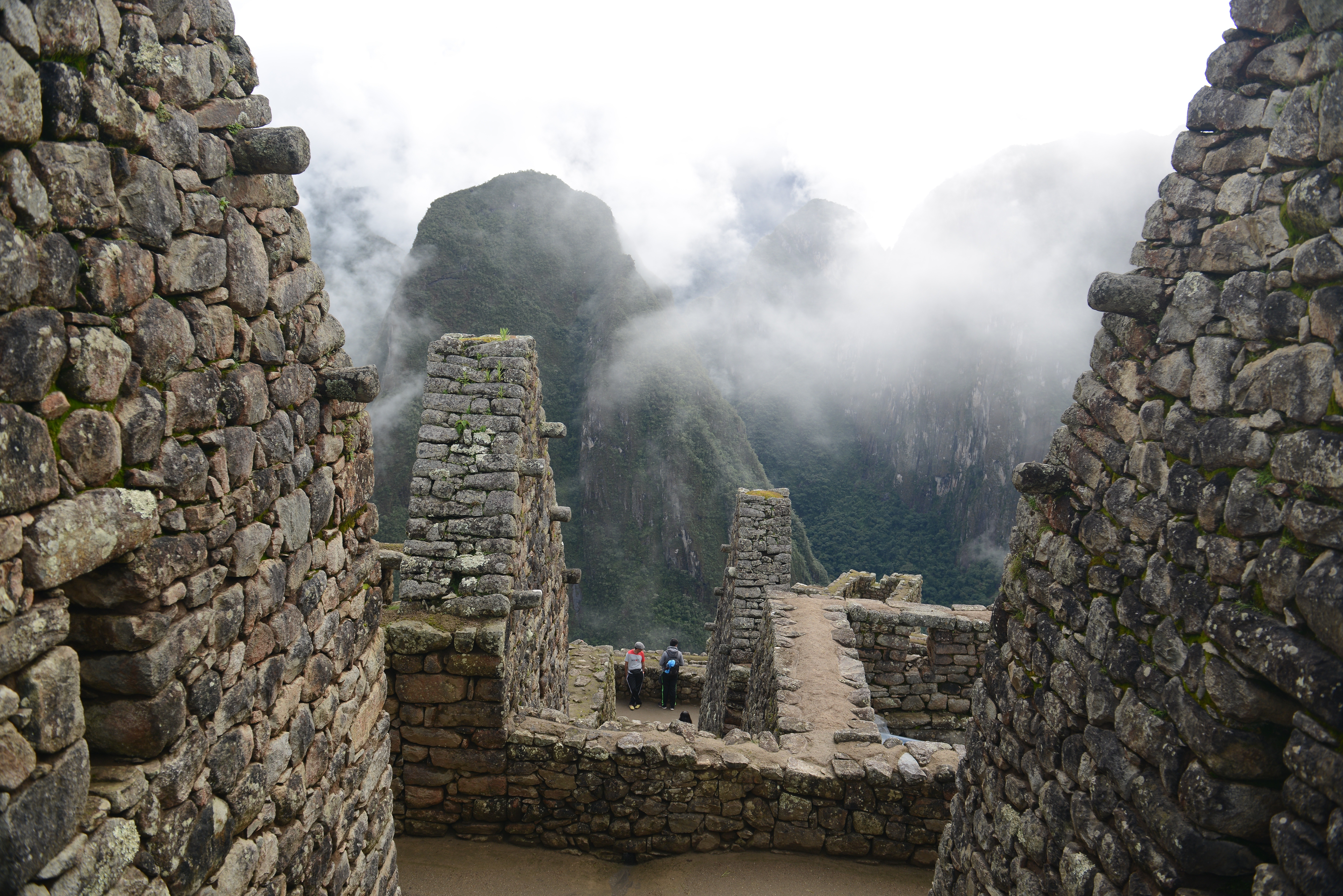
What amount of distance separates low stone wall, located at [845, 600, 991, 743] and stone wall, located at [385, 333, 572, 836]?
5902 mm

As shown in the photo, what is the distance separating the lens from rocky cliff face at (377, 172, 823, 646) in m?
60.1

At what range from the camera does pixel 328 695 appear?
11.8 feet

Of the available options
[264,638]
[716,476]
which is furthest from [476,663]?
[716,476]

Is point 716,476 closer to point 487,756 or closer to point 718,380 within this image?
point 718,380

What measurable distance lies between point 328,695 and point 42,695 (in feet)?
6.66

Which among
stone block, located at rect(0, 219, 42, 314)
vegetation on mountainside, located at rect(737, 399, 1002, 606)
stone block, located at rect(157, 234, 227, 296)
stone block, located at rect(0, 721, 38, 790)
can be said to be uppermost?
stone block, located at rect(157, 234, 227, 296)

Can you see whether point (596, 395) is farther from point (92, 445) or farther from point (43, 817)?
point (43, 817)

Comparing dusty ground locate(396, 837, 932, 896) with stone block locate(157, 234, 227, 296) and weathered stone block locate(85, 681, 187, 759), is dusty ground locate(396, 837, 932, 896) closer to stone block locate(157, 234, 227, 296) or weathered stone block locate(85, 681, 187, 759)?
weathered stone block locate(85, 681, 187, 759)

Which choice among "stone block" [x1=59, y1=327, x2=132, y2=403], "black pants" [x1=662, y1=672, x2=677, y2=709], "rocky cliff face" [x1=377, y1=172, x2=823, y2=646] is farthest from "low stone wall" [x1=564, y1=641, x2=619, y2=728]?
"rocky cliff face" [x1=377, y1=172, x2=823, y2=646]

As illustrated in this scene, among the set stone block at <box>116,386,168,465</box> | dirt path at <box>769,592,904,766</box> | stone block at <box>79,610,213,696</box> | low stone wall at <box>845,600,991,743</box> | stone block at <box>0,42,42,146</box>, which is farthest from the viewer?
low stone wall at <box>845,600,991,743</box>

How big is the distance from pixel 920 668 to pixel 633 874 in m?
6.37

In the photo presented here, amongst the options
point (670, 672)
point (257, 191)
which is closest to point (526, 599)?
point (257, 191)

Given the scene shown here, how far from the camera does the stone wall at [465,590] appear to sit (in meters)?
5.98

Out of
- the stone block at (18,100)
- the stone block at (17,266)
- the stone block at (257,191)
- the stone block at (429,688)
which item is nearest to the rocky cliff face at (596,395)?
the stone block at (429,688)
